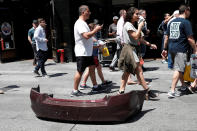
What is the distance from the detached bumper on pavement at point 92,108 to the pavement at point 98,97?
0.17 metres

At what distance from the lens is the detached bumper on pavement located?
411 cm

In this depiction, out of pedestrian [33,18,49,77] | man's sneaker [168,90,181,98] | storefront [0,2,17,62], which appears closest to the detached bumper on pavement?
man's sneaker [168,90,181,98]

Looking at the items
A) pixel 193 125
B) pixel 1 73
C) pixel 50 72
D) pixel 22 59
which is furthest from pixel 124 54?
pixel 22 59

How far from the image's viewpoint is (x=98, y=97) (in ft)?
19.8

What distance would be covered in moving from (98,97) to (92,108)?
76.4 inches

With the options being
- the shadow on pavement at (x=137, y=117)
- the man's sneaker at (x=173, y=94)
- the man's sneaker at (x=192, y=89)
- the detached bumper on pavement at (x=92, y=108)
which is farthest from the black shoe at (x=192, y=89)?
the detached bumper on pavement at (x=92, y=108)

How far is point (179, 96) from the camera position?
588cm

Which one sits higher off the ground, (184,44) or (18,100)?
(184,44)

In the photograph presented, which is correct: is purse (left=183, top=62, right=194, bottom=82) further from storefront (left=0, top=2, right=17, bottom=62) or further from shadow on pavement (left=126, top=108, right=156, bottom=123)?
storefront (left=0, top=2, right=17, bottom=62)

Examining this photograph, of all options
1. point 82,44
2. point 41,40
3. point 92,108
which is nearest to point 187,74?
point 82,44

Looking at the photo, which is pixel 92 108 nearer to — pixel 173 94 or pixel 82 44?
pixel 82 44

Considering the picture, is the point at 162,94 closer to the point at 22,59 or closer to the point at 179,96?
the point at 179,96

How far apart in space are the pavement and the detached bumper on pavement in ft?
0.54

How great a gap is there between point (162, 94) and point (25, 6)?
9.30m
